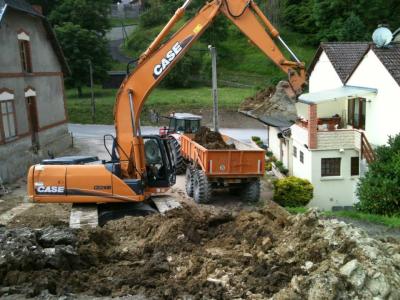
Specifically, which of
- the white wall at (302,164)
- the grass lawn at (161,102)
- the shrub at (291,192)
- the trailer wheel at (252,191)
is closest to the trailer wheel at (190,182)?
the trailer wheel at (252,191)

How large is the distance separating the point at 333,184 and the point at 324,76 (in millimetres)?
7080

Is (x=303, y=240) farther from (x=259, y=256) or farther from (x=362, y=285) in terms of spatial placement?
(x=362, y=285)

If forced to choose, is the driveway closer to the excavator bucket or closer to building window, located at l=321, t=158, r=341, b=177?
building window, located at l=321, t=158, r=341, b=177

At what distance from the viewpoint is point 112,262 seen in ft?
31.4

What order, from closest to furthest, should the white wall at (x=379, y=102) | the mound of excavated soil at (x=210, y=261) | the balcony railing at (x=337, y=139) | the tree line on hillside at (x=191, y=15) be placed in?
the mound of excavated soil at (x=210, y=261) < the white wall at (x=379, y=102) < the balcony railing at (x=337, y=139) < the tree line on hillside at (x=191, y=15)

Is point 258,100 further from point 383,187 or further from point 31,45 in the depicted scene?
point 383,187

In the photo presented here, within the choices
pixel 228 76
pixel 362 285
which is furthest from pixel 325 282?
pixel 228 76

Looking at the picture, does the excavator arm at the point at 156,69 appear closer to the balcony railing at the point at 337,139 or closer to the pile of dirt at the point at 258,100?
the balcony railing at the point at 337,139

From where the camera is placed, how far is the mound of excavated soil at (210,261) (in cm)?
767

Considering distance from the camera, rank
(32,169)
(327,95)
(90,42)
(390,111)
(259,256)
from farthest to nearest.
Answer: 1. (90,42)
2. (327,95)
3. (390,111)
4. (32,169)
5. (259,256)

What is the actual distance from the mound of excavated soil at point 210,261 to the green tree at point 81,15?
45978 mm

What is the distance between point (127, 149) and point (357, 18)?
129ft

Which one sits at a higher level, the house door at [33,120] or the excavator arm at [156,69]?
the excavator arm at [156,69]

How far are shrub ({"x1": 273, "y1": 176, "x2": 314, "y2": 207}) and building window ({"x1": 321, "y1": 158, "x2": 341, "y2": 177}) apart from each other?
133 inches
